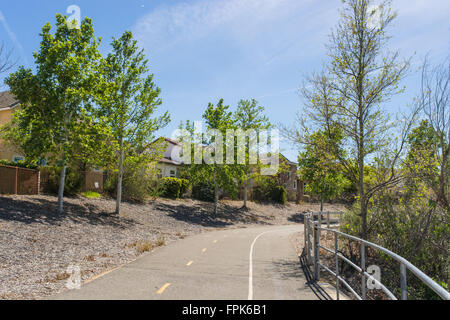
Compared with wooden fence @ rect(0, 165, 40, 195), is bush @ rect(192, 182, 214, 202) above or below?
below

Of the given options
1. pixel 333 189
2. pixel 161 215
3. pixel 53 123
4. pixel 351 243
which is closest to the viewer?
pixel 351 243

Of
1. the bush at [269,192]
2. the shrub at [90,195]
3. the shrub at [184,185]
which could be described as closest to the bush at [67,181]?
the shrub at [90,195]

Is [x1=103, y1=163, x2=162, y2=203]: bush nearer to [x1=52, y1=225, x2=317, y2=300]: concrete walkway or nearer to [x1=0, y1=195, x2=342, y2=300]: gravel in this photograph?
[x1=0, y1=195, x2=342, y2=300]: gravel

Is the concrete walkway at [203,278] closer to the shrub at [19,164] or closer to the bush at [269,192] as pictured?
the shrub at [19,164]

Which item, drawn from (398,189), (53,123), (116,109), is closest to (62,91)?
(53,123)

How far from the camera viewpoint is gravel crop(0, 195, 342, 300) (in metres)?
8.53

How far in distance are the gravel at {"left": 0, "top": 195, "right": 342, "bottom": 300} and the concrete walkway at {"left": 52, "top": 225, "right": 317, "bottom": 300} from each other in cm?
87

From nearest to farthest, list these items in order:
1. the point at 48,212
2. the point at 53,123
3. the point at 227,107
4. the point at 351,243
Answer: the point at 351,243, the point at 48,212, the point at 53,123, the point at 227,107

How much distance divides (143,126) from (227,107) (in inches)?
474

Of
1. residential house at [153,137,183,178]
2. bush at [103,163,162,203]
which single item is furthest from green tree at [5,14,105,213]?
residential house at [153,137,183,178]

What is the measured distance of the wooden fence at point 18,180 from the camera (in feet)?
62.6

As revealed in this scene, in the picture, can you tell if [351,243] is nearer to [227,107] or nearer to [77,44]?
[77,44]

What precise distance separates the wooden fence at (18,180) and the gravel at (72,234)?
3.17ft

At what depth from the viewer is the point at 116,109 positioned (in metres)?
21.5
